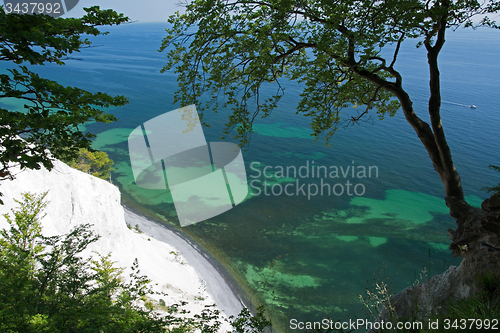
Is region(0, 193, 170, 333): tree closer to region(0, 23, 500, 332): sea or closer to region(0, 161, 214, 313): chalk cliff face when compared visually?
region(0, 23, 500, 332): sea

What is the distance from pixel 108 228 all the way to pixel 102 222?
1.69 feet

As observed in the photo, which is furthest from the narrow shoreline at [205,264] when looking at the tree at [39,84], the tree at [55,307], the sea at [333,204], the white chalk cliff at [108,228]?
the tree at [39,84]

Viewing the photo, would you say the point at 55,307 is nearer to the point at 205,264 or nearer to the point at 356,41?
the point at 356,41

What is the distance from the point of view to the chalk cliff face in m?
16.1

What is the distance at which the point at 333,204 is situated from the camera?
32594 millimetres

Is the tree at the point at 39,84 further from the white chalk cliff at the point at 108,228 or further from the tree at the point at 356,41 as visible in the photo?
the white chalk cliff at the point at 108,228

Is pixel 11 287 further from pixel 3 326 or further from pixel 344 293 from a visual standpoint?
pixel 344 293

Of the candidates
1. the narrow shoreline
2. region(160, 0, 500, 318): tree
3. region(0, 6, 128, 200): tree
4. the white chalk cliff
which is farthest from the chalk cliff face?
region(0, 6, 128, 200): tree

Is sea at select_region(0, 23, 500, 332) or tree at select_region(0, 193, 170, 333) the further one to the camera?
sea at select_region(0, 23, 500, 332)

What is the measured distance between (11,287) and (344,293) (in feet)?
64.2

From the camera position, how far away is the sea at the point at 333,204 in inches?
871

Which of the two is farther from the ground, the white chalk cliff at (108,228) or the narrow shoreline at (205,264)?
the white chalk cliff at (108,228)

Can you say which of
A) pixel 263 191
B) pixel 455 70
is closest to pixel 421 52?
pixel 455 70

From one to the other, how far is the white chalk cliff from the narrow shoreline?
0.28ft
